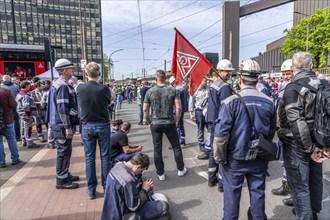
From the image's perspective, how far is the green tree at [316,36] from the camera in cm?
3131

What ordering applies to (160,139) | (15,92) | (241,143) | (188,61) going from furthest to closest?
(15,92), (160,139), (188,61), (241,143)

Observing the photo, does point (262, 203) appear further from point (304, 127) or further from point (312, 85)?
point (312, 85)

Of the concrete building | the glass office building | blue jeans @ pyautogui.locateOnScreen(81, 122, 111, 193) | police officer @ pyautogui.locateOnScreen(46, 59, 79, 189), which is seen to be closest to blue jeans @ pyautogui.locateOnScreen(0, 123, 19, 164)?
police officer @ pyautogui.locateOnScreen(46, 59, 79, 189)

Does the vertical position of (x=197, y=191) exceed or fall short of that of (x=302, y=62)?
it falls short

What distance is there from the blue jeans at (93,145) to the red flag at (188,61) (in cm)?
161

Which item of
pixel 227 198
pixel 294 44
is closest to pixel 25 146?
pixel 227 198

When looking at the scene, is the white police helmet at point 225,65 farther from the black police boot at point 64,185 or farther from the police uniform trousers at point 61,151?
the black police boot at point 64,185

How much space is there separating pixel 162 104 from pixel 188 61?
34.4 inches

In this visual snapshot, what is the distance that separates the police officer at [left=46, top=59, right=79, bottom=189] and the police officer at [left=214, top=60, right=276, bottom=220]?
2.49 metres

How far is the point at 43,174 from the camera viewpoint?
4.92 metres

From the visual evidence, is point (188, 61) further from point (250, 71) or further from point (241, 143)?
point (241, 143)

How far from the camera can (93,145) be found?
3781mm

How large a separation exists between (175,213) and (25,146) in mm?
5586

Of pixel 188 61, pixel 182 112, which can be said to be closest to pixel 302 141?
pixel 188 61
